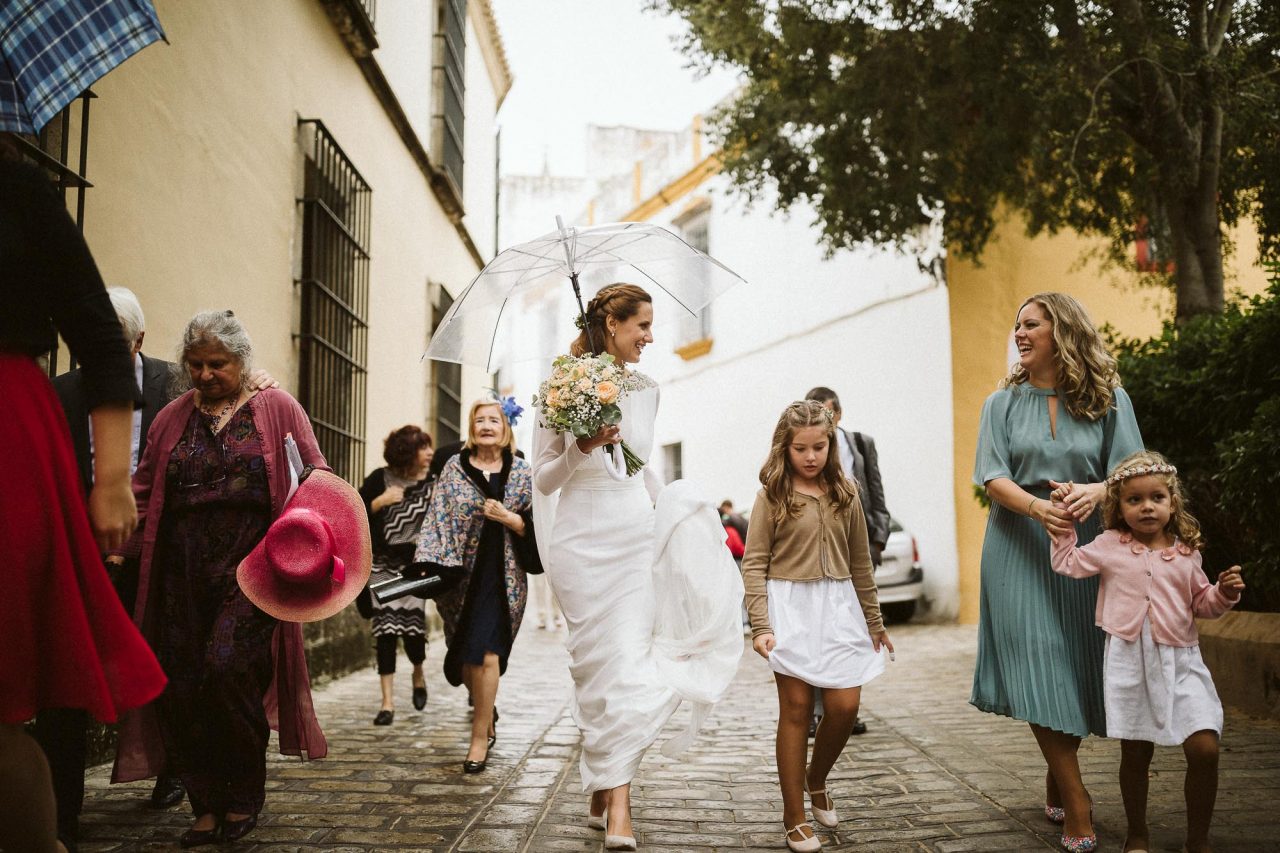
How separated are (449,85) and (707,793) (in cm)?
1143

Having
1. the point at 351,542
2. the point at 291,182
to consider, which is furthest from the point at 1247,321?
the point at 291,182

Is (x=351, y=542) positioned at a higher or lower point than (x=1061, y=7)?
lower

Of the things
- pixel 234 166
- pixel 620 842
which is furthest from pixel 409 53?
pixel 620 842

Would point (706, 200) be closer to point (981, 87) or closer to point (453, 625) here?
point (981, 87)

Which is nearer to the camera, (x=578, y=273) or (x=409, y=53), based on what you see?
(x=578, y=273)

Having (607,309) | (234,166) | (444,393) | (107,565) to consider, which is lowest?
(107,565)

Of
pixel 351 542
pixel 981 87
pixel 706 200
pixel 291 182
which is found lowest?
pixel 351 542

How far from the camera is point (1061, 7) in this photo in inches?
370

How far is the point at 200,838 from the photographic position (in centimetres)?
404

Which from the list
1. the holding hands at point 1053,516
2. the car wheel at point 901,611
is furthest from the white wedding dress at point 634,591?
Answer: the car wheel at point 901,611

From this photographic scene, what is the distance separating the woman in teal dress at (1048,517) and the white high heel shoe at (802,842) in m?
0.78

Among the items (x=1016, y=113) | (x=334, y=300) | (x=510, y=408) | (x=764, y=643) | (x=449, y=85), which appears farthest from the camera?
(x=449, y=85)

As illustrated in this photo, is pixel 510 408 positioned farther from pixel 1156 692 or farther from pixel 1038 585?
pixel 1156 692

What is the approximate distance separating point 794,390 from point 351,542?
598 inches
